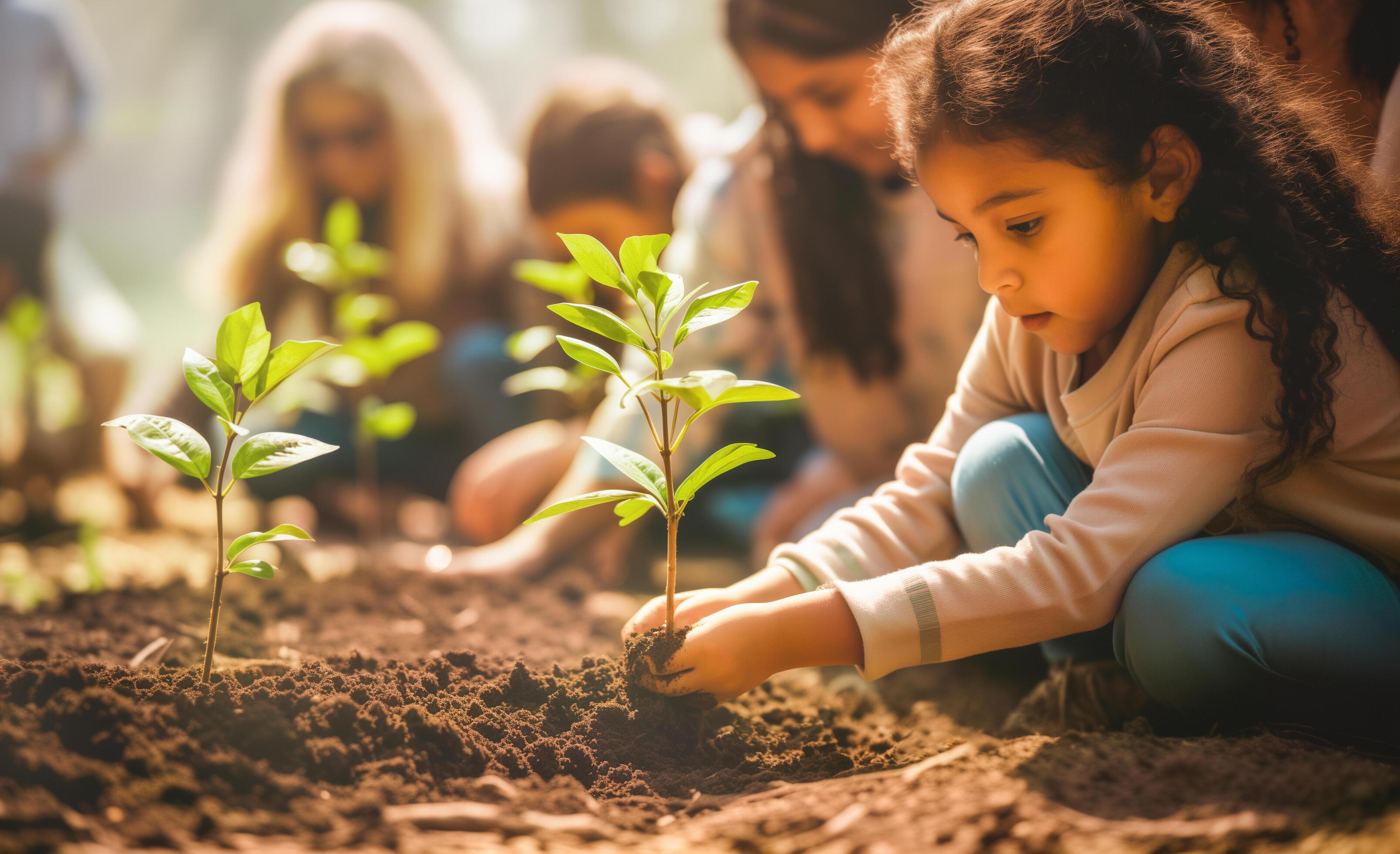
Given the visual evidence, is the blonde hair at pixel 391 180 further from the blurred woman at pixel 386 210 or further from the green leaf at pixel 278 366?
the green leaf at pixel 278 366

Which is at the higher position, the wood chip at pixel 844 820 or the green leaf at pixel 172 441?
the green leaf at pixel 172 441

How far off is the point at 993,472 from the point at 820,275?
90cm

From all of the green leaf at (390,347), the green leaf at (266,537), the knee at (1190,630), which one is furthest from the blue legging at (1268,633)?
the green leaf at (390,347)

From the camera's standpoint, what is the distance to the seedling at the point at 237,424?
1.02 meters

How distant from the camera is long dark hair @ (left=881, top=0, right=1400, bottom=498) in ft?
3.46

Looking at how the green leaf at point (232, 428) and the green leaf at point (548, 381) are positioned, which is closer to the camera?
the green leaf at point (232, 428)

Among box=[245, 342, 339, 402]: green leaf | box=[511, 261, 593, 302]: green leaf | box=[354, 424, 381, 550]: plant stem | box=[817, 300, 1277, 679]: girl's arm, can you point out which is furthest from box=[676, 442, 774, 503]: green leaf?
box=[354, 424, 381, 550]: plant stem

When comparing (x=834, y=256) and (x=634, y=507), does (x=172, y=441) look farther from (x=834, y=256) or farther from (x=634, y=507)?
(x=834, y=256)

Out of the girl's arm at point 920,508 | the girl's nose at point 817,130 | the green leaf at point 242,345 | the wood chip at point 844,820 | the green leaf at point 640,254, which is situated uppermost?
the girl's nose at point 817,130

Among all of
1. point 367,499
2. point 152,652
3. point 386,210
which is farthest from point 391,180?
point 152,652

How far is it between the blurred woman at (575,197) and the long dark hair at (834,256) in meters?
0.60

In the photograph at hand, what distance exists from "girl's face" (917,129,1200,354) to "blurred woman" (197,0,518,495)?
6.99 feet

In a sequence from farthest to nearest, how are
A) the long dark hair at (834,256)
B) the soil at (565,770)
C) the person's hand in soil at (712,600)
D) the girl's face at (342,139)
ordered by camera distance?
the girl's face at (342,139), the long dark hair at (834,256), the person's hand in soil at (712,600), the soil at (565,770)

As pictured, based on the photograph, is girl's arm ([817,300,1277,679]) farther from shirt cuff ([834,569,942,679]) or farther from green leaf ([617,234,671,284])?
green leaf ([617,234,671,284])
